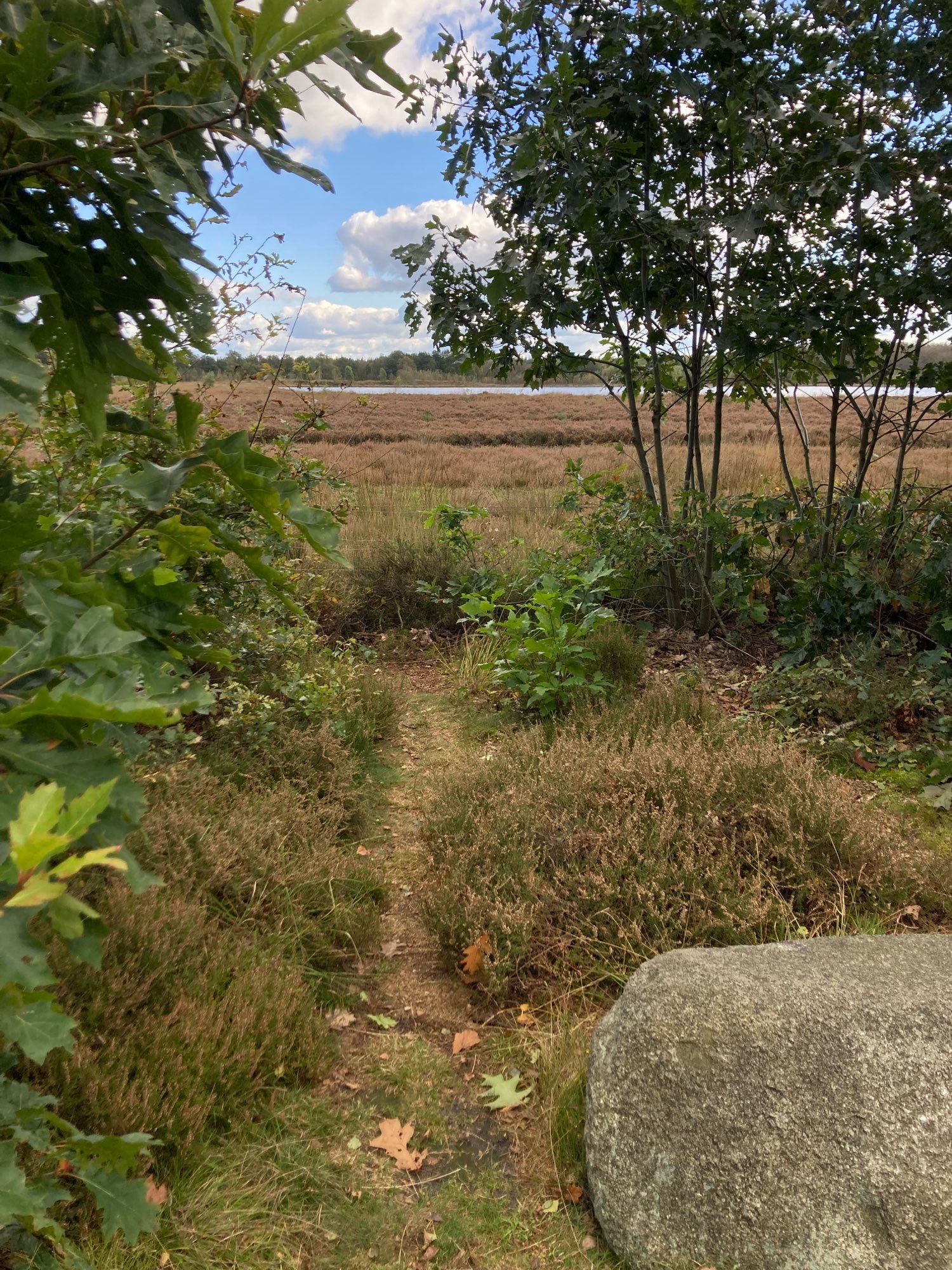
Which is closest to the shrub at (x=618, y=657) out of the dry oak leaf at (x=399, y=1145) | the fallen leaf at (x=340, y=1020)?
the fallen leaf at (x=340, y=1020)

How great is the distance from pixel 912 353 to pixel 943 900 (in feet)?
12.3

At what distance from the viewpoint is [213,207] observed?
110 cm

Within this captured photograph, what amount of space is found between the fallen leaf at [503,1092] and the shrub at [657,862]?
13.4 inches

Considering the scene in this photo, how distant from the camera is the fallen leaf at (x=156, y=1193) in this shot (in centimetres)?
191

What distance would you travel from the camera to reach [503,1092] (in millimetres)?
2488

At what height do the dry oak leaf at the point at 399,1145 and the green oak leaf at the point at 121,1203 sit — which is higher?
the green oak leaf at the point at 121,1203

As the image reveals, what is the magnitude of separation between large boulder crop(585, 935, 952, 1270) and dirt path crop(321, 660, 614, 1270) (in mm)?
217

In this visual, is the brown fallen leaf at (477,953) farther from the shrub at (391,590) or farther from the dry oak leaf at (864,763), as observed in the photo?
the shrub at (391,590)

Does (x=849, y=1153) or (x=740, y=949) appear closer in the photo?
(x=849, y=1153)

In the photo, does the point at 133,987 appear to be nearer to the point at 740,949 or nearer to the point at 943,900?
the point at 740,949

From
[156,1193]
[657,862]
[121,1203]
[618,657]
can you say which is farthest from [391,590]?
[121,1203]

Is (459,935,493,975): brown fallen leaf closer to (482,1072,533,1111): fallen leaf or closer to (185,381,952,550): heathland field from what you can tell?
(482,1072,533,1111): fallen leaf

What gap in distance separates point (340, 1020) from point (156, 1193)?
3.05 ft

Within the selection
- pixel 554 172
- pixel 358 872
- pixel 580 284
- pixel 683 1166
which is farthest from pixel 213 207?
pixel 580 284
